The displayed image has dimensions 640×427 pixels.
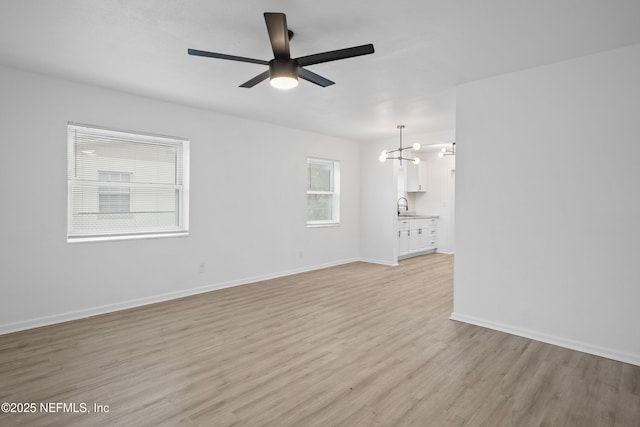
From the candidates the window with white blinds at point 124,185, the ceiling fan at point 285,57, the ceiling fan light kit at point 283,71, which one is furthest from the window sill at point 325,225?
the ceiling fan light kit at point 283,71

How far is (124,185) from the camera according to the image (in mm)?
4141

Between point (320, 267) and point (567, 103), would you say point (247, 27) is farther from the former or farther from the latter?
point (320, 267)

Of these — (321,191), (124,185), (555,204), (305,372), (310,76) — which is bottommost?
(305,372)

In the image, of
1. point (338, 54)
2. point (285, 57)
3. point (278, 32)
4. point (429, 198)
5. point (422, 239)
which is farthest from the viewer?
point (429, 198)

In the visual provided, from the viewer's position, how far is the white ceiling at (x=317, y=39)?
2232mm

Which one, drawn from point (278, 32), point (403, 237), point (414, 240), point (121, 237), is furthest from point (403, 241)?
point (278, 32)

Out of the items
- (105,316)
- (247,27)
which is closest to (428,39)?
(247,27)

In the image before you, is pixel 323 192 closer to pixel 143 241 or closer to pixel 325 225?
pixel 325 225

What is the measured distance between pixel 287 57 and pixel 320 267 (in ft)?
15.1

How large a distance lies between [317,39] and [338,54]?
1.93ft

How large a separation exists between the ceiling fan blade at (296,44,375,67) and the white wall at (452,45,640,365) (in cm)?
198

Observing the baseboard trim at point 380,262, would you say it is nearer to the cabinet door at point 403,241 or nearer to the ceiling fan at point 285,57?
the cabinet door at point 403,241

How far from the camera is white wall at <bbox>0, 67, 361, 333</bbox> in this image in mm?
3361

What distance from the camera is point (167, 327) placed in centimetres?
343
